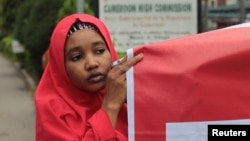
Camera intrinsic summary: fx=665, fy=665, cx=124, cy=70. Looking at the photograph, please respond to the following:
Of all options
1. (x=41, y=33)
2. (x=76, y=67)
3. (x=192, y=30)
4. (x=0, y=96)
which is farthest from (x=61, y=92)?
(x=0, y=96)

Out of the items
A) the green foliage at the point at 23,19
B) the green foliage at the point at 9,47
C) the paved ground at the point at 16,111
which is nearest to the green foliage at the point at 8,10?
the green foliage at the point at 9,47

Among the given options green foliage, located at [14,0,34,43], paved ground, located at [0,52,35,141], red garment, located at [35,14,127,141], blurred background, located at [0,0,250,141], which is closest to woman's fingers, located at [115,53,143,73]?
red garment, located at [35,14,127,141]

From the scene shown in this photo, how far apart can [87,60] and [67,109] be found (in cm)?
17

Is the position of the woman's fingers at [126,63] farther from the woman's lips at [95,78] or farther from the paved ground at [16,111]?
the paved ground at [16,111]

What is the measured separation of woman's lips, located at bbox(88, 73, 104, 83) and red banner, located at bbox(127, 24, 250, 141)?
0.10 meters

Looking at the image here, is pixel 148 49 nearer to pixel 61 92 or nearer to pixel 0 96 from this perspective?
pixel 61 92

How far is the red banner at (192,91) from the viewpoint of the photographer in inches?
78.3

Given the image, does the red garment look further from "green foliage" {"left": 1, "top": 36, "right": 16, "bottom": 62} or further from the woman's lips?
"green foliage" {"left": 1, "top": 36, "right": 16, "bottom": 62}

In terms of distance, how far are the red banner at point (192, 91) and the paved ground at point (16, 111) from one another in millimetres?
7592

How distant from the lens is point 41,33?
13281 millimetres

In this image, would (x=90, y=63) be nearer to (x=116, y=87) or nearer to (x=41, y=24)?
(x=116, y=87)

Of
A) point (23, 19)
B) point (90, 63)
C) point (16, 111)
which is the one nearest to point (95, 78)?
point (90, 63)

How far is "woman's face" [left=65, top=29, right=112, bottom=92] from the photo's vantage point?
2.10 metres

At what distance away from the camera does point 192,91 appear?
1.99 metres
